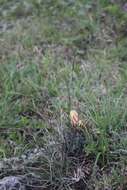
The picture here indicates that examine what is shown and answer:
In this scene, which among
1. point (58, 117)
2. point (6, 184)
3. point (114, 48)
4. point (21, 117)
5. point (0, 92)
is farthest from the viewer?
point (114, 48)

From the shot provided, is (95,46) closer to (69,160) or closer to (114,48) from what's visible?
(114,48)

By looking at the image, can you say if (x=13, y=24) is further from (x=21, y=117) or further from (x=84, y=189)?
(x=84, y=189)

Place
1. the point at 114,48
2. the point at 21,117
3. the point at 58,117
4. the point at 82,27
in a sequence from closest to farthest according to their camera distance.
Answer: the point at 58,117
the point at 21,117
the point at 114,48
the point at 82,27

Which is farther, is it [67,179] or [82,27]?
[82,27]

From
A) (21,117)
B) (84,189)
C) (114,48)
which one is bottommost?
(84,189)

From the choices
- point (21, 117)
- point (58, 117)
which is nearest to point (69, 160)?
point (58, 117)

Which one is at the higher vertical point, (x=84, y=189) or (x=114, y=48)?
(x=114, y=48)
